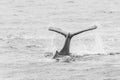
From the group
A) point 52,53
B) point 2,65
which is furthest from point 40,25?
point 2,65

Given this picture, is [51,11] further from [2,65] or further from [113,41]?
[2,65]

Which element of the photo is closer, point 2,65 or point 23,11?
point 2,65

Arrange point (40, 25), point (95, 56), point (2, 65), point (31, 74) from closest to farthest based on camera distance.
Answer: point (31, 74)
point (2, 65)
point (95, 56)
point (40, 25)

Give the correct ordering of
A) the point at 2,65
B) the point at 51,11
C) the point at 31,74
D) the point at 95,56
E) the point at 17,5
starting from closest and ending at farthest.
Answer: the point at 31,74, the point at 2,65, the point at 95,56, the point at 51,11, the point at 17,5

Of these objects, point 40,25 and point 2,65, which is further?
point 40,25

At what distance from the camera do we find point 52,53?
72.8 feet

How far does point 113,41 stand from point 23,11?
11460 millimetres

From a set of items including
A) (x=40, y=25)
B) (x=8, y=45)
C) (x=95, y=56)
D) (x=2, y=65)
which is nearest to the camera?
(x=2, y=65)

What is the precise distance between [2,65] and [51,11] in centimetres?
1509

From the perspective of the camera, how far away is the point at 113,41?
2461 cm

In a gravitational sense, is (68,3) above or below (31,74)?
above

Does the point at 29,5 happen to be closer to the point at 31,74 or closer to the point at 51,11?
the point at 51,11

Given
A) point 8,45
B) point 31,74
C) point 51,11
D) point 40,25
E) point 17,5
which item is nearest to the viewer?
point 31,74

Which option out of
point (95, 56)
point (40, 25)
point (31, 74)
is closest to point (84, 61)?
point (95, 56)
